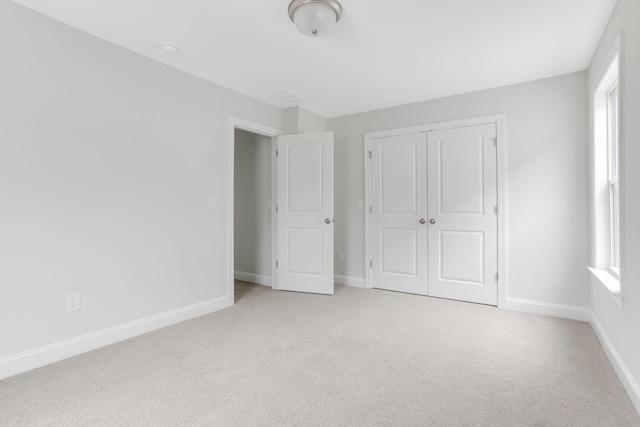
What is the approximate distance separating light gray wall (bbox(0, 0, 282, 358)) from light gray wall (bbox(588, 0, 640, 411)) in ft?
10.4

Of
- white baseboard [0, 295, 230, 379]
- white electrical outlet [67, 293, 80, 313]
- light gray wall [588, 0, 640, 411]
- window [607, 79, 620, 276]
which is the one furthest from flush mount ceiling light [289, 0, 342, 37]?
white baseboard [0, 295, 230, 379]

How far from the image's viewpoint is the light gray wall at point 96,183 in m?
2.01

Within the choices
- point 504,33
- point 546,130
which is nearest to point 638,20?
point 504,33

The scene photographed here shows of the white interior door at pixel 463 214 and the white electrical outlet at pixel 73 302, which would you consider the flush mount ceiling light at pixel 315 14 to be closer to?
the white interior door at pixel 463 214

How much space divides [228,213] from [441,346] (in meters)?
2.37

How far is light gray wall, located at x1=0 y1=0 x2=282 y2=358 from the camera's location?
6.60ft

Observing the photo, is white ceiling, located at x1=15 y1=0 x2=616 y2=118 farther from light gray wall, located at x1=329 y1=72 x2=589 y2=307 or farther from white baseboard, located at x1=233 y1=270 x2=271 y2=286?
white baseboard, located at x1=233 y1=270 x2=271 y2=286

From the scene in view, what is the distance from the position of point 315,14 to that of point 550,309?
3.36 metres

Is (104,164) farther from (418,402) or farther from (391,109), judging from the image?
(391,109)

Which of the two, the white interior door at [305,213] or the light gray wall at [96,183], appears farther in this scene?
the white interior door at [305,213]

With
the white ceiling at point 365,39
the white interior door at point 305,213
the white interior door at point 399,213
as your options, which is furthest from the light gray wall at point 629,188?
the white interior door at point 305,213

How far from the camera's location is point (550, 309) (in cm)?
310

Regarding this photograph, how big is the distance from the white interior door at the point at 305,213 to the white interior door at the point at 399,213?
68 centimetres

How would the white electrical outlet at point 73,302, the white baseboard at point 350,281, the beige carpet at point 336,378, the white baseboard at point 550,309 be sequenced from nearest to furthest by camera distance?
the beige carpet at point 336,378, the white electrical outlet at point 73,302, the white baseboard at point 550,309, the white baseboard at point 350,281
